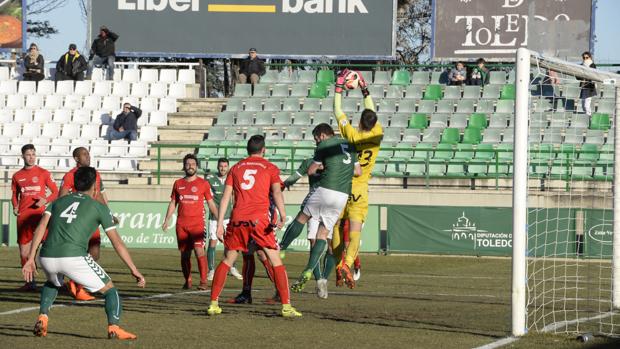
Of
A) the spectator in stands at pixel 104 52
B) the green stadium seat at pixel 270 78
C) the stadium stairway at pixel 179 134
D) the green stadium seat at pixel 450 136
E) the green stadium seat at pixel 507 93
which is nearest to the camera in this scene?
the stadium stairway at pixel 179 134

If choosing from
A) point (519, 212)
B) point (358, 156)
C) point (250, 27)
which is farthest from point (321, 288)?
point (250, 27)

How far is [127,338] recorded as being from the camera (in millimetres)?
11227

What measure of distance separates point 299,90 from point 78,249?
24883 mm

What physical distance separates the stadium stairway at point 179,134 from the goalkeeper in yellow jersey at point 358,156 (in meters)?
15.7

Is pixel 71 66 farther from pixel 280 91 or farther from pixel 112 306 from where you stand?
pixel 112 306

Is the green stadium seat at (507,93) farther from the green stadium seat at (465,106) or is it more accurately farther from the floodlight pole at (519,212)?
the floodlight pole at (519,212)

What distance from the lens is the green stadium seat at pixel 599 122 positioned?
31547 mm

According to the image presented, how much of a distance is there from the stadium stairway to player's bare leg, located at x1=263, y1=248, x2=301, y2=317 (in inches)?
707

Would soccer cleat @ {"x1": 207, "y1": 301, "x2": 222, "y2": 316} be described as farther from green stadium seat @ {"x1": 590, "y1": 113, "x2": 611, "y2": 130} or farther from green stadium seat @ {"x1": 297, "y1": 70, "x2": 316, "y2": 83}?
green stadium seat @ {"x1": 297, "y1": 70, "x2": 316, "y2": 83}

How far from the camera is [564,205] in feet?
91.0

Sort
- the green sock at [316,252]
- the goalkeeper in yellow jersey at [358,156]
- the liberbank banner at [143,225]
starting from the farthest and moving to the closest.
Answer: the liberbank banner at [143,225], the goalkeeper in yellow jersey at [358,156], the green sock at [316,252]

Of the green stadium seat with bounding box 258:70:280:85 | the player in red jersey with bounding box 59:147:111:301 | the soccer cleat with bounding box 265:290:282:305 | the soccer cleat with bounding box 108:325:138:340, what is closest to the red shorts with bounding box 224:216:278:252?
the soccer cleat with bounding box 265:290:282:305

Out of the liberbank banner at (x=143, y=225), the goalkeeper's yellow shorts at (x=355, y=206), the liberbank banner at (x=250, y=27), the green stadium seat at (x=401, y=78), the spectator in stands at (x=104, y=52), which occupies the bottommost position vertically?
the liberbank banner at (x=143, y=225)

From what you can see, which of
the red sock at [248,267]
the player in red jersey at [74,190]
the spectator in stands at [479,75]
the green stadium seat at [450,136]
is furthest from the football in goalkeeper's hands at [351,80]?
the spectator in stands at [479,75]
